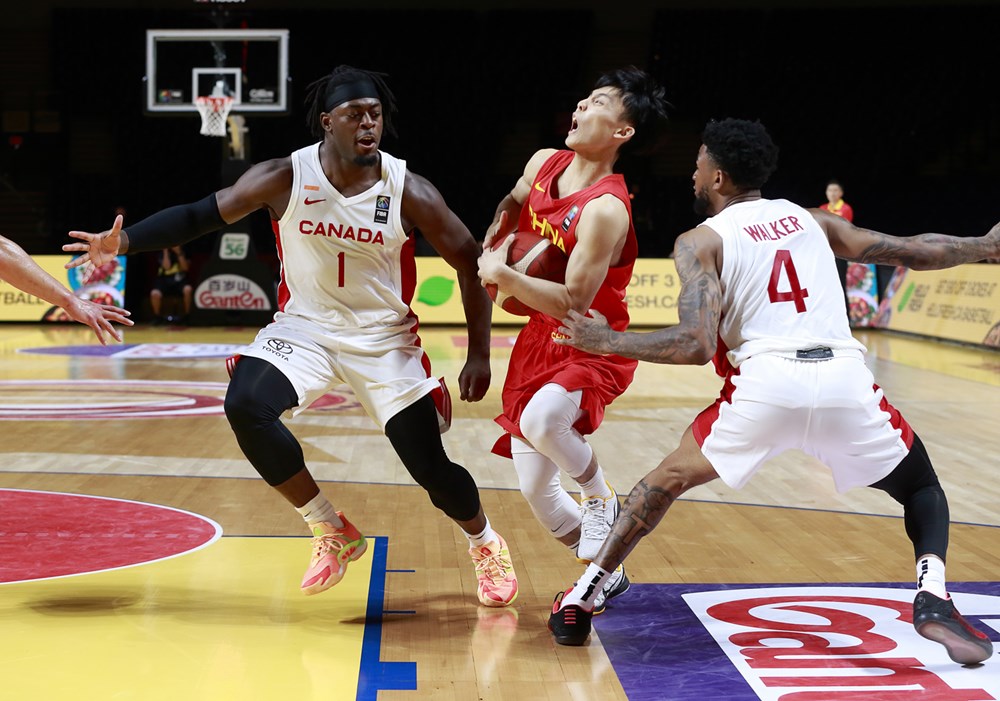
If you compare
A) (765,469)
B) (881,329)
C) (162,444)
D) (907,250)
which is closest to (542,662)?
(907,250)

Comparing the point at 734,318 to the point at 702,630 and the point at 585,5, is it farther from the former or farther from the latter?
the point at 585,5

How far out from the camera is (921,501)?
11.8ft

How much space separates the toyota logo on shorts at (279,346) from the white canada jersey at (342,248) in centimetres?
17

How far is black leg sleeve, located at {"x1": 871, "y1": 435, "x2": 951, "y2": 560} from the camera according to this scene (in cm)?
355

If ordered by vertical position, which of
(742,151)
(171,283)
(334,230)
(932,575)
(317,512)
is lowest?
(171,283)

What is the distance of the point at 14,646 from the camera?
3520 millimetres

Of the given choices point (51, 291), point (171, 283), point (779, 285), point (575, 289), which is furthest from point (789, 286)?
point (171, 283)

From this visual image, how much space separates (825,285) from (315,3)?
19.3 meters

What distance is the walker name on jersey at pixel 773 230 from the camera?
3574 millimetres

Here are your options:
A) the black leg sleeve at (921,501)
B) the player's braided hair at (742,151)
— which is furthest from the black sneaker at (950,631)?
the player's braided hair at (742,151)

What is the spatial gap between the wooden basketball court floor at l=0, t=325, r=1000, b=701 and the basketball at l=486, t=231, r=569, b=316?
1.15 meters

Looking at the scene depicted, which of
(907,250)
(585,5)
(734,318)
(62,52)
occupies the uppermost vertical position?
(585,5)

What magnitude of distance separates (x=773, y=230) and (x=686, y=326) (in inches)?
17.9

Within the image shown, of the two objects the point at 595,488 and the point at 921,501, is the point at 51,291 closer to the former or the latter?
the point at 595,488
